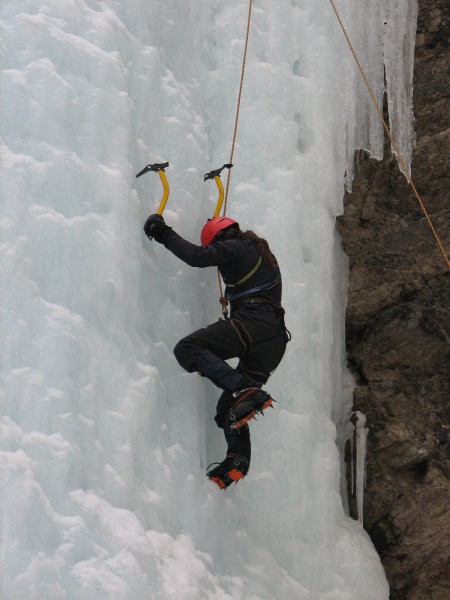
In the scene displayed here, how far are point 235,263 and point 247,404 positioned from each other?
2.69 feet

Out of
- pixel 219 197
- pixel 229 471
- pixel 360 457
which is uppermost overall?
pixel 219 197

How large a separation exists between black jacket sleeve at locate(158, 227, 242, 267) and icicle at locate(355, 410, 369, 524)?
2089mm

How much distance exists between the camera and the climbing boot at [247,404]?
15.8 feet

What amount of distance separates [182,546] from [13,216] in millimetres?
1919

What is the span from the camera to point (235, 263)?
5125 mm

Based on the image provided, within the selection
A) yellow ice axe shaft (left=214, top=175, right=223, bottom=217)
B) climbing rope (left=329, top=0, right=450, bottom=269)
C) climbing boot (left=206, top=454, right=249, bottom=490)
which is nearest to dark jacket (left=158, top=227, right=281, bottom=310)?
yellow ice axe shaft (left=214, top=175, right=223, bottom=217)

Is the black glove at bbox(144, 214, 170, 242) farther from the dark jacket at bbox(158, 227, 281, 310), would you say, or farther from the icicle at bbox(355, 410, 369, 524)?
the icicle at bbox(355, 410, 369, 524)

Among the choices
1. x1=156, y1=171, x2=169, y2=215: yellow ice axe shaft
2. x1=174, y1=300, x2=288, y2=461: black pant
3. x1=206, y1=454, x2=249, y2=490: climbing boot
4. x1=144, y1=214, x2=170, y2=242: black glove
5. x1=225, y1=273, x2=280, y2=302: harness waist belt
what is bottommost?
x1=206, y1=454, x2=249, y2=490: climbing boot

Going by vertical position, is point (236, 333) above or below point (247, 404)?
above

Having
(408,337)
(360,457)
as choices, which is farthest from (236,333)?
(408,337)

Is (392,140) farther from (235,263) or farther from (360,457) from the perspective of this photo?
A: (360,457)

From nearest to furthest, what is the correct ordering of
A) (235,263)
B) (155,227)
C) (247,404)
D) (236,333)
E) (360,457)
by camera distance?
1. (247,404)
2. (155,227)
3. (236,333)
4. (235,263)
5. (360,457)

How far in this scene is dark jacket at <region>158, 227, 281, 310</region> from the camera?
16.1ft

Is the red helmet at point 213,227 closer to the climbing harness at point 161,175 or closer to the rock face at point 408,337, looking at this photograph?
the climbing harness at point 161,175
